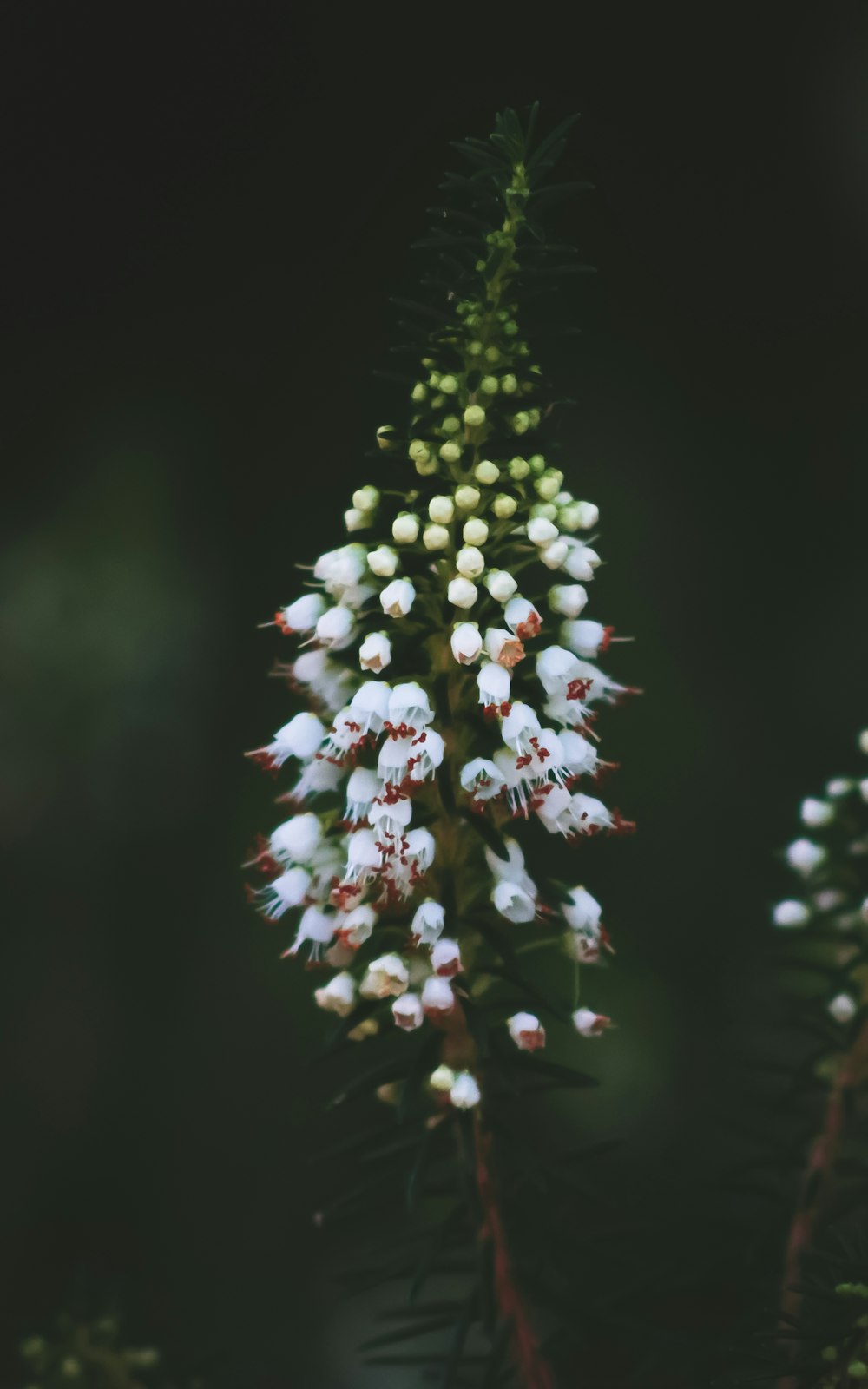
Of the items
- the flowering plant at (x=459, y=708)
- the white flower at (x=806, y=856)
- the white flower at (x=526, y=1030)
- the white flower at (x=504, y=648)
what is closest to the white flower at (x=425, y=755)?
the flowering plant at (x=459, y=708)

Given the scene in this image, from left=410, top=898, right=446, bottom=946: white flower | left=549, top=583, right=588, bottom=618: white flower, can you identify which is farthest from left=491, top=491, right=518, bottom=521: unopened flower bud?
left=410, top=898, right=446, bottom=946: white flower

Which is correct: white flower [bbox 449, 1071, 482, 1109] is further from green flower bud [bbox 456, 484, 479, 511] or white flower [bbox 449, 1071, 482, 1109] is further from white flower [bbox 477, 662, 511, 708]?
green flower bud [bbox 456, 484, 479, 511]

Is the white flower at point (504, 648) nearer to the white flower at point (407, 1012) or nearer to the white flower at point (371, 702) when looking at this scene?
the white flower at point (371, 702)

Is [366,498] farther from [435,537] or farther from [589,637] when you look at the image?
[589,637]

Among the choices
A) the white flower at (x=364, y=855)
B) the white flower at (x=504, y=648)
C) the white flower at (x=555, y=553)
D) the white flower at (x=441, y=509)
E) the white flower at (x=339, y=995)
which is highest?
the white flower at (x=441, y=509)

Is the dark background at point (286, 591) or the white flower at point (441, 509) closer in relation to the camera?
the white flower at point (441, 509)

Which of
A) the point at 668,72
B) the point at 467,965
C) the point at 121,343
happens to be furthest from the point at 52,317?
the point at 467,965

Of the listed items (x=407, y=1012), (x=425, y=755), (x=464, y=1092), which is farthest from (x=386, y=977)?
(x=425, y=755)
